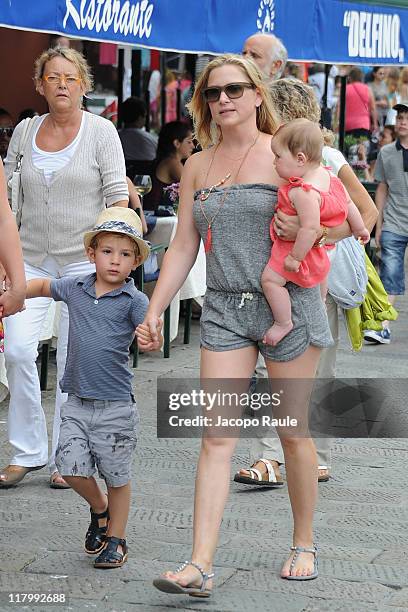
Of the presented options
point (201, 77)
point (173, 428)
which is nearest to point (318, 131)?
point (201, 77)

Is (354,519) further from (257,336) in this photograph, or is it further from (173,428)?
(173,428)

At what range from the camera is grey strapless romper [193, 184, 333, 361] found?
14.1 ft

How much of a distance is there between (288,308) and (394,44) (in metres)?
8.67

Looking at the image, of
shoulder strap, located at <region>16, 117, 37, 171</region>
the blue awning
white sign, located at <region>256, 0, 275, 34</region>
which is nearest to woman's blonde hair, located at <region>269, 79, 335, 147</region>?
shoulder strap, located at <region>16, 117, 37, 171</region>

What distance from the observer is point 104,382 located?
180 inches

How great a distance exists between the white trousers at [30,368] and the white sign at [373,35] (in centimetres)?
613

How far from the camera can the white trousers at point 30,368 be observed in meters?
5.57

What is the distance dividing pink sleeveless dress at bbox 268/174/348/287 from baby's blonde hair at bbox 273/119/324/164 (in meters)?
0.10

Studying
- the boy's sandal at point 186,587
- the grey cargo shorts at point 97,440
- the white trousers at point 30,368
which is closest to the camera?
the boy's sandal at point 186,587

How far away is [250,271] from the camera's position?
4293 mm

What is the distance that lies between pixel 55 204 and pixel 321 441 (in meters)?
1.67

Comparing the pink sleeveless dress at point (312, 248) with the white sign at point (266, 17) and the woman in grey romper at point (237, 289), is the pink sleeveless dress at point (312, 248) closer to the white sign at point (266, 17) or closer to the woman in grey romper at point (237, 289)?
the woman in grey romper at point (237, 289)

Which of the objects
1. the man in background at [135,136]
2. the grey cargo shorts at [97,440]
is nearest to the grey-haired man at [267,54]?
the grey cargo shorts at [97,440]

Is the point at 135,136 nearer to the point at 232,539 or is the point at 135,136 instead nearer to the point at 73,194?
the point at 73,194
